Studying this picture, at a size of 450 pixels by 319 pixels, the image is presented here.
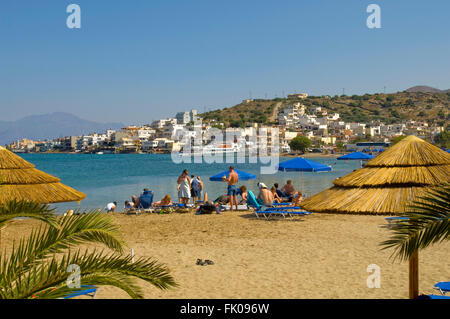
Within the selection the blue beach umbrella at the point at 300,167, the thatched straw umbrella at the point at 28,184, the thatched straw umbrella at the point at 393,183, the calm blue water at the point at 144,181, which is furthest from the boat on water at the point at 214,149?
the thatched straw umbrella at the point at 393,183

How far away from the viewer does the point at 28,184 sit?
812 centimetres

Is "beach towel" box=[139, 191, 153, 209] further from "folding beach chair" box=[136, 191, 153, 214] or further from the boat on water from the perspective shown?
the boat on water

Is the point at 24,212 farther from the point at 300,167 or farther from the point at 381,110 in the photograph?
the point at 381,110

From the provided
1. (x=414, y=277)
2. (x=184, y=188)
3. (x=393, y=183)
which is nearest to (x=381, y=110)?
(x=184, y=188)

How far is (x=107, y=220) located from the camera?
14.0ft

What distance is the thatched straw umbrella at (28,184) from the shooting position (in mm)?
7802

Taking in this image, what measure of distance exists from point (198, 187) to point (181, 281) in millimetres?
10802

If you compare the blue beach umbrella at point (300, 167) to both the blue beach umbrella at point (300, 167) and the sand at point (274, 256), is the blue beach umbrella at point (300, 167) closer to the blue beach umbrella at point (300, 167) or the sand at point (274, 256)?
the blue beach umbrella at point (300, 167)

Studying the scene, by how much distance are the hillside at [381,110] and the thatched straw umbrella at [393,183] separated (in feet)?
520

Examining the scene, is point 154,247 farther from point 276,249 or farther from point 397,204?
point 397,204

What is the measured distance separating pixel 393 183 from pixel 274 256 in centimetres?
401

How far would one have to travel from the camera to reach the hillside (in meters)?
162
